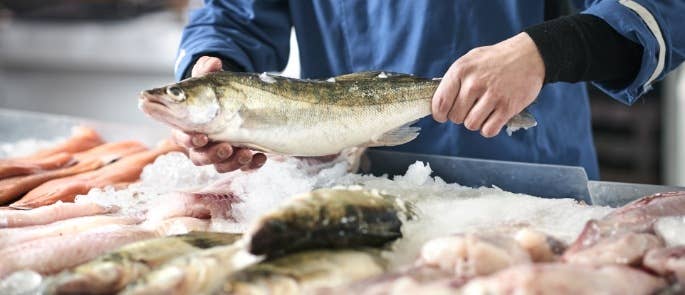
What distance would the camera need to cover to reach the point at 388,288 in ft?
3.86

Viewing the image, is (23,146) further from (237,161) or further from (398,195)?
(398,195)

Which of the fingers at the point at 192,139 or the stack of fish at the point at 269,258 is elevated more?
the fingers at the point at 192,139

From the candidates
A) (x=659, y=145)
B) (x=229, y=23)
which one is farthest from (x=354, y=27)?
(x=659, y=145)

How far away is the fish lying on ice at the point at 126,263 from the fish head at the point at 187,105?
14.8 inches

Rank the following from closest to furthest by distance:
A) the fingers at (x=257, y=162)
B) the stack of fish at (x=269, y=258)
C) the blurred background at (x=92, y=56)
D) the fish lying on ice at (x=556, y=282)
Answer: the fish lying on ice at (x=556, y=282) → the stack of fish at (x=269, y=258) → the fingers at (x=257, y=162) → the blurred background at (x=92, y=56)

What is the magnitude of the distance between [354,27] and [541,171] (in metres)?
0.95

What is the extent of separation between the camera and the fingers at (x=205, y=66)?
2.32 metres

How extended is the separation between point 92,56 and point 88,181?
427 centimetres

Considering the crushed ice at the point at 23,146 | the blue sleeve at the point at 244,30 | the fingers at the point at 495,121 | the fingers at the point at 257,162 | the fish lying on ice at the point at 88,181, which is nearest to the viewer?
the fingers at the point at 495,121

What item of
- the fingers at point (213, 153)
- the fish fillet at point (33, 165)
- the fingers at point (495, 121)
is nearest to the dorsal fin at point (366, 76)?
the fingers at point (495, 121)

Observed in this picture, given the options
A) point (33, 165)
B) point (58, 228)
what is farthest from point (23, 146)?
point (58, 228)

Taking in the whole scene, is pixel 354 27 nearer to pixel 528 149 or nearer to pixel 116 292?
pixel 528 149

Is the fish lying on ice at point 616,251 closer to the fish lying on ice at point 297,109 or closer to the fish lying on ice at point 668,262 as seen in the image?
the fish lying on ice at point 668,262

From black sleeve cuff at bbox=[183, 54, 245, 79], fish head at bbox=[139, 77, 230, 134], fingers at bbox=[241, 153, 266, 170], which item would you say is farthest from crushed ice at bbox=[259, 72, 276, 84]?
black sleeve cuff at bbox=[183, 54, 245, 79]
